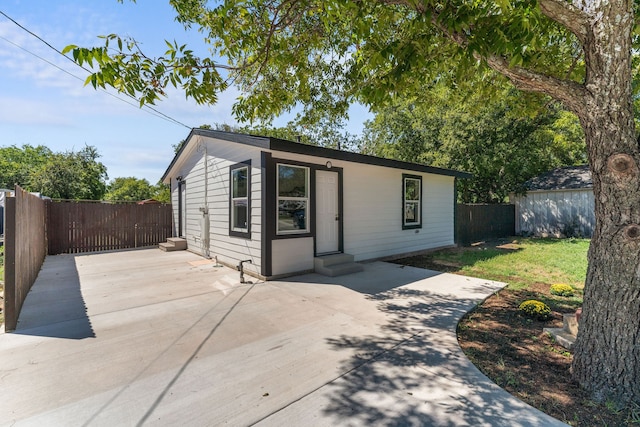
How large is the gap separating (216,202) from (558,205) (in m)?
15.2

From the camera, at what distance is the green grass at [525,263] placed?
19.8ft

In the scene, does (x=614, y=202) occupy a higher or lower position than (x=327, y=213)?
higher

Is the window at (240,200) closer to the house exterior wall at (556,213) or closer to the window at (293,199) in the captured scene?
the window at (293,199)

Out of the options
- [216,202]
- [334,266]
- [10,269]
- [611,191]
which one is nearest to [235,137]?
[216,202]

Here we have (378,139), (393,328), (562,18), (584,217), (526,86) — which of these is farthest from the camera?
(378,139)

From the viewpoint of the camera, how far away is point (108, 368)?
2.59 m

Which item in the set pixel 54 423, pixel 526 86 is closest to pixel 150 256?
pixel 54 423

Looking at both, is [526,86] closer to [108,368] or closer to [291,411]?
[291,411]

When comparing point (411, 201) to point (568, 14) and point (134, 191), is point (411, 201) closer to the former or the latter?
point (568, 14)

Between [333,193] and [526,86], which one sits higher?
[526,86]

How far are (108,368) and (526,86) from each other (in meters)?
4.61

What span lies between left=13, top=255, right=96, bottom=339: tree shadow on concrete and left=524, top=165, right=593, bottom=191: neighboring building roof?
1751 cm

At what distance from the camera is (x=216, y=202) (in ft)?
25.8

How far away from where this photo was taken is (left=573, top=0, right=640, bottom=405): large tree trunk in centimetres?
213
